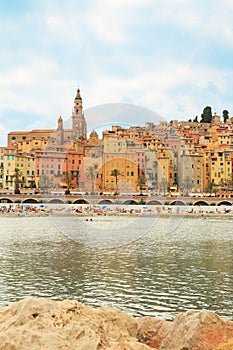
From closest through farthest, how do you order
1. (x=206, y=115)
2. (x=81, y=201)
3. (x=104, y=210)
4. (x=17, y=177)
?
(x=104, y=210) < (x=81, y=201) < (x=17, y=177) < (x=206, y=115)

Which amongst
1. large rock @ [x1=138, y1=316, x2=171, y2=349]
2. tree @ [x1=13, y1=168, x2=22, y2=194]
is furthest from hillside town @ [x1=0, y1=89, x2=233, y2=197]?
large rock @ [x1=138, y1=316, x2=171, y2=349]

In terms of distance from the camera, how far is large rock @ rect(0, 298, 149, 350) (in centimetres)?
399

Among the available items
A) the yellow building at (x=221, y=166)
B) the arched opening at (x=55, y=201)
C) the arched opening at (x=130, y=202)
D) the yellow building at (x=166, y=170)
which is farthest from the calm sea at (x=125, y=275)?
the yellow building at (x=221, y=166)

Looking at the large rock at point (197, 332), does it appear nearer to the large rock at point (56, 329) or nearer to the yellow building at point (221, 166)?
the large rock at point (56, 329)

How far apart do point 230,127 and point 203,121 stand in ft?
62.7

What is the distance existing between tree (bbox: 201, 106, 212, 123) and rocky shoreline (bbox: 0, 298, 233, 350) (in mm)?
134245

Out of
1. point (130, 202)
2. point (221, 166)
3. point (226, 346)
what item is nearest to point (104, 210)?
point (130, 202)

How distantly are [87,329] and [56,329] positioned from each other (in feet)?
1.03

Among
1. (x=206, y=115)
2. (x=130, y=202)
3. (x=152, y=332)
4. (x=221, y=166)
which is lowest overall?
(x=152, y=332)

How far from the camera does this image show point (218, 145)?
9988cm

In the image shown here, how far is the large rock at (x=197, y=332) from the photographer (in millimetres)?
4695

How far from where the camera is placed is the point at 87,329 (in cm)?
432

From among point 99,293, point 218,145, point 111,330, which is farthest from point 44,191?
point 111,330

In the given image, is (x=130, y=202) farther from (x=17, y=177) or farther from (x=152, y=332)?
(x=152, y=332)
